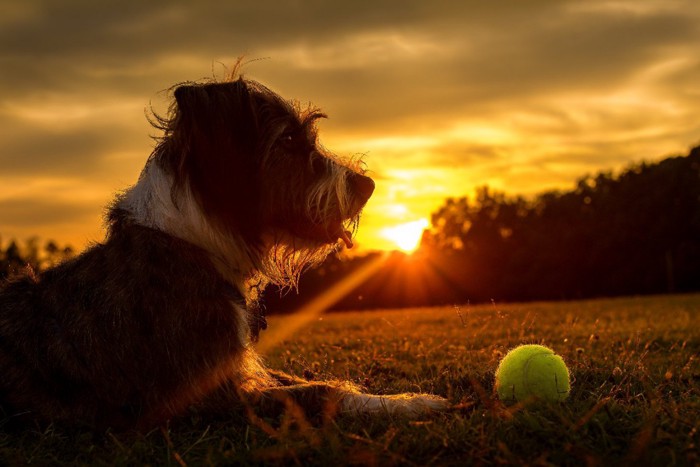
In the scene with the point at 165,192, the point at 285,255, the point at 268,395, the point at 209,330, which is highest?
the point at 165,192

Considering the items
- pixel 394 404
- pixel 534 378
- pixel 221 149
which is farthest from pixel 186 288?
pixel 534 378

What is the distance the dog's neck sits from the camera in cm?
491

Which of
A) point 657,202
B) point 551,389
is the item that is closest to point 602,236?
point 657,202

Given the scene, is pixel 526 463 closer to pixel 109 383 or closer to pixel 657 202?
pixel 109 383

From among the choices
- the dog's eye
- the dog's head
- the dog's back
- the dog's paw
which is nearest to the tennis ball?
the dog's paw

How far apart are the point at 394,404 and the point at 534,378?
1.13 meters

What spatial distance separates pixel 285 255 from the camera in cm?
576

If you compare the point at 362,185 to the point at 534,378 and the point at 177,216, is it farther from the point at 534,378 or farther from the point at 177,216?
the point at 534,378

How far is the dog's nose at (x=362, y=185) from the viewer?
5691mm

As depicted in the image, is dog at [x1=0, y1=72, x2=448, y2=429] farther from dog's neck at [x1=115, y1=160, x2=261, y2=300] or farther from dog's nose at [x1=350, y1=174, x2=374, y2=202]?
dog's nose at [x1=350, y1=174, x2=374, y2=202]

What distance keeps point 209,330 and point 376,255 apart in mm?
43273

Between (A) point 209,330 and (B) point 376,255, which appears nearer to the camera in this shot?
(A) point 209,330

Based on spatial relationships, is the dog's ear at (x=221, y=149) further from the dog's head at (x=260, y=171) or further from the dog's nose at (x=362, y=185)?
the dog's nose at (x=362, y=185)

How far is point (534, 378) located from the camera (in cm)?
516
